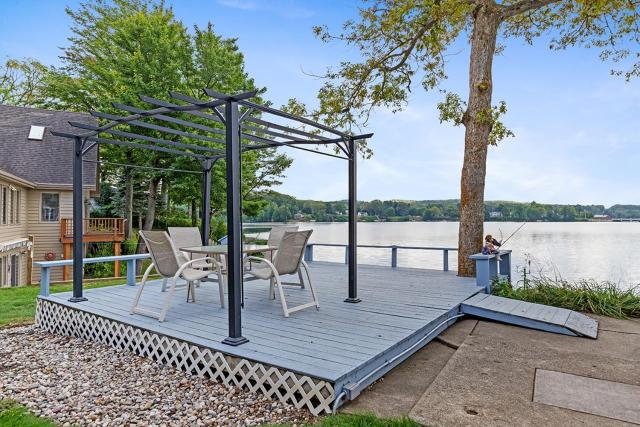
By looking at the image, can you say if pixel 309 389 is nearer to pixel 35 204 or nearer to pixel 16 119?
pixel 35 204

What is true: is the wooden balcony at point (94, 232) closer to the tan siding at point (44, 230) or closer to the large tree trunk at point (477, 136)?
the tan siding at point (44, 230)

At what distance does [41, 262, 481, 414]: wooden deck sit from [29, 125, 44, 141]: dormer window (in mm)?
12230

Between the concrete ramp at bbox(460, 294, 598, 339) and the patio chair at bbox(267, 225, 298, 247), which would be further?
the patio chair at bbox(267, 225, 298, 247)

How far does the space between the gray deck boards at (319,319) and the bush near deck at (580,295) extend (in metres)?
0.73

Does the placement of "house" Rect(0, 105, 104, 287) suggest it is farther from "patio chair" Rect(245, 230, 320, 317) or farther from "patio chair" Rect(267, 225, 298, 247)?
"patio chair" Rect(245, 230, 320, 317)

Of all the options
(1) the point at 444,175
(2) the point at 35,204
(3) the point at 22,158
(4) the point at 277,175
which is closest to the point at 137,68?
(3) the point at 22,158

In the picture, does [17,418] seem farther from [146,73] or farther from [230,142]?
[146,73]

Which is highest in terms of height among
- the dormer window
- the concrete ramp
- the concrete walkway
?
the dormer window

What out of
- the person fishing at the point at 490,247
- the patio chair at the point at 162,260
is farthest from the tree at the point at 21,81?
the person fishing at the point at 490,247

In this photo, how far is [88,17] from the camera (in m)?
19.5

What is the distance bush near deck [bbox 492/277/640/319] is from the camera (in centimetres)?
524

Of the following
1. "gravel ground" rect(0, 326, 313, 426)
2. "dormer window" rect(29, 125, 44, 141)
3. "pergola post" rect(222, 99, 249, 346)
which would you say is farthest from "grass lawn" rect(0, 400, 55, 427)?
"dormer window" rect(29, 125, 44, 141)

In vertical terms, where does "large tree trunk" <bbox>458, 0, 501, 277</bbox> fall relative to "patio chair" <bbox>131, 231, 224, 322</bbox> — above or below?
above

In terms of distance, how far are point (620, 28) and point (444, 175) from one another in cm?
1030
